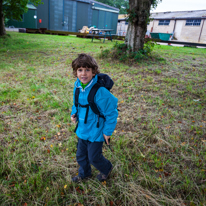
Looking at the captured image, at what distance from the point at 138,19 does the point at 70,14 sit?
22.5 meters

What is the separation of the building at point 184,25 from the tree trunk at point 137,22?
23745 millimetres

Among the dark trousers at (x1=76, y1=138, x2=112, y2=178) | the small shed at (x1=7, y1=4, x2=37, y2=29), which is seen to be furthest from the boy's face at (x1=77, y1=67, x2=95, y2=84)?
the small shed at (x1=7, y1=4, x2=37, y2=29)

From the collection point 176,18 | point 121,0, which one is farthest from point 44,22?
point 121,0

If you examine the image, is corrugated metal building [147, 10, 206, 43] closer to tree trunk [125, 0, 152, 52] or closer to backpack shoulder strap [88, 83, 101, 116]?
tree trunk [125, 0, 152, 52]

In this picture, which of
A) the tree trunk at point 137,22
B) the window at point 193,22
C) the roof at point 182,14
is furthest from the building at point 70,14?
the tree trunk at point 137,22

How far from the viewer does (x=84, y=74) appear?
180 centimetres

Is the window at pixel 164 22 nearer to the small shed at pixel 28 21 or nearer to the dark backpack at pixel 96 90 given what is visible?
the small shed at pixel 28 21

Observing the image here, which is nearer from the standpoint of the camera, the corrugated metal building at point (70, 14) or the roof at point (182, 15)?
the corrugated metal building at point (70, 14)

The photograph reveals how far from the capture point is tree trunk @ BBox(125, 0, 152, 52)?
6.92 metres

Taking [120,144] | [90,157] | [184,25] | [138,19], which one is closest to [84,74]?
[90,157]

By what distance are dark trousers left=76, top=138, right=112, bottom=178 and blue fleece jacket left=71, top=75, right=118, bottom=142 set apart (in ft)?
0.36

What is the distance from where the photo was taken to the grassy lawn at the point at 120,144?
207cm

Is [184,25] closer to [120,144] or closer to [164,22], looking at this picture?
[164,22]

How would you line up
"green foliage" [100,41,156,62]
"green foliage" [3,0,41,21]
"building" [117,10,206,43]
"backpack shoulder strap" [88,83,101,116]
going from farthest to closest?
"building" [117,10,206,43] < "green foliage" [3,0,41,21] < "green foliage" [100,41,156,62] < "backpack shoulder strap" [88,83,101,116]
